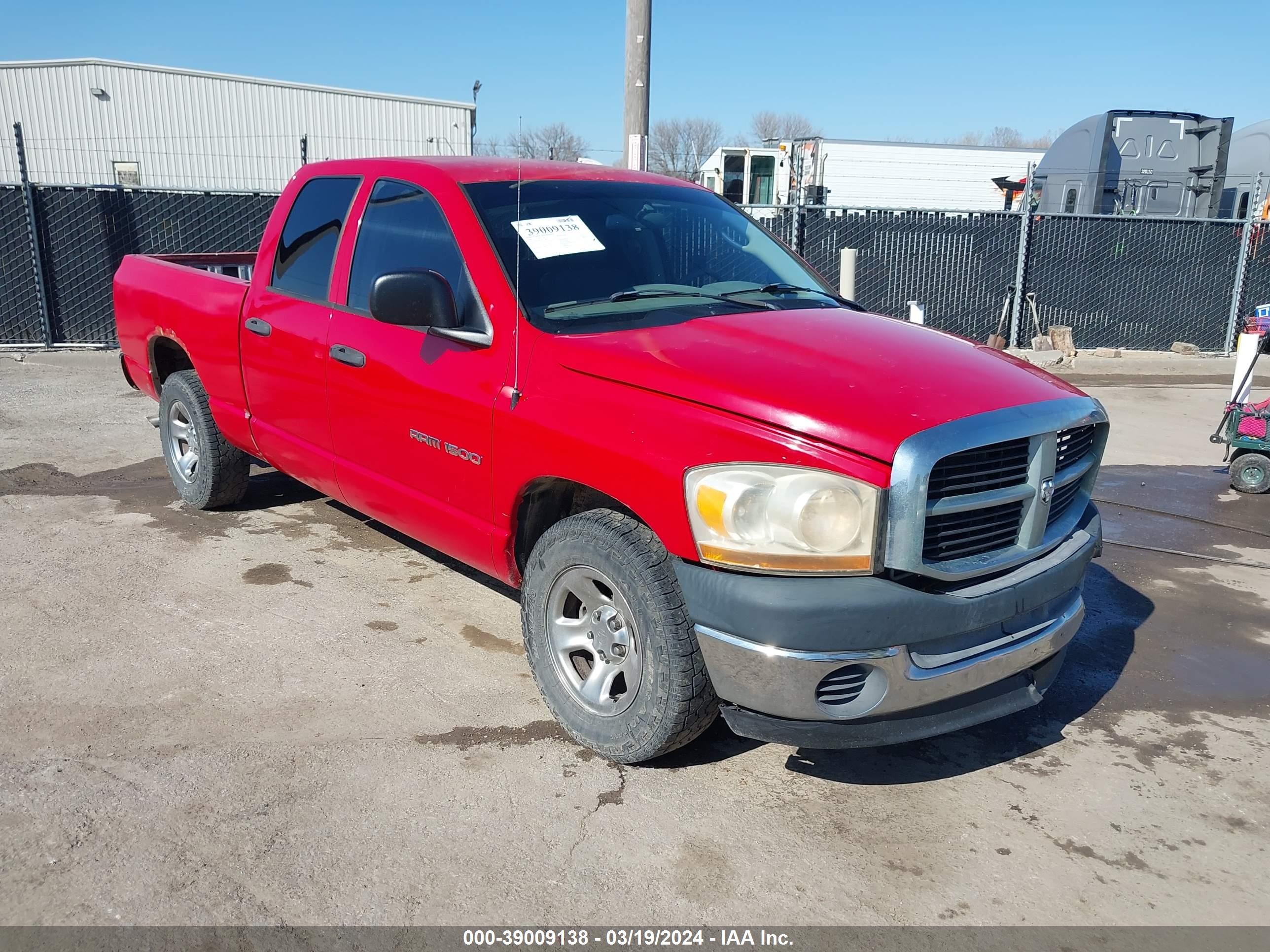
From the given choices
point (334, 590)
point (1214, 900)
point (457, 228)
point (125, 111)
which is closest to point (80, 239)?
point (334, 590)

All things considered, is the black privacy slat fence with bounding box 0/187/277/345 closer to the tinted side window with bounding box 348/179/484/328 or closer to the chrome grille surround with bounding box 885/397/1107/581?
the tinted side window with bounding box 348/179/484/328

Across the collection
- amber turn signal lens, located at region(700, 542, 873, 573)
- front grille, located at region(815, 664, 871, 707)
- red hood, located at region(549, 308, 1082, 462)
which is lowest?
front grille, located at region(815, 664, 871, 707)

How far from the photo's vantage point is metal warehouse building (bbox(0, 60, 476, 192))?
88.1ft

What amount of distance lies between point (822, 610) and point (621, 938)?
999mm

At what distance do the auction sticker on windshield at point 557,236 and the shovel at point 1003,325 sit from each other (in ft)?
36.2

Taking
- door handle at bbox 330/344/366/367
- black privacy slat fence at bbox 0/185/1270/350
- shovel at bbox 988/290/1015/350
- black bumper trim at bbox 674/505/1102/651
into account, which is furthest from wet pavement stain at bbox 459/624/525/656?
shovel at bbox 988/290/1015/350

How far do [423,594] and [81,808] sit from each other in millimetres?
1953

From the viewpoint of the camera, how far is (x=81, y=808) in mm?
3025

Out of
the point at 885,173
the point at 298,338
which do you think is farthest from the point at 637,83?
the point at 885,173

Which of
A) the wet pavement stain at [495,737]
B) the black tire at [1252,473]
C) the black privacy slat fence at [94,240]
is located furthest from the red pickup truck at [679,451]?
the black privacy slat fence at [94,240]

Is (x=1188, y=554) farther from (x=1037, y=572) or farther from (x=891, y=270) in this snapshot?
(x=891, y=270)

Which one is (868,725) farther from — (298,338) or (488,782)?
(298,338)

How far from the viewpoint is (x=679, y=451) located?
2.89m

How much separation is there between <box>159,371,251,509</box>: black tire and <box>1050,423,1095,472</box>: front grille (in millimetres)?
4380
